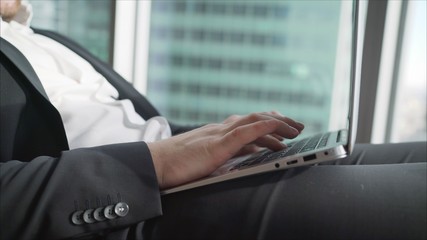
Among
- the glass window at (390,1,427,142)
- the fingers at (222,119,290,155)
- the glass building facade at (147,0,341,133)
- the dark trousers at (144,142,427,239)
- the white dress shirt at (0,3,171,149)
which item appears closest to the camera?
the dark trousers at (144,142,427,239)

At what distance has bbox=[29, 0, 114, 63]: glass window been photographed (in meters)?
1.67

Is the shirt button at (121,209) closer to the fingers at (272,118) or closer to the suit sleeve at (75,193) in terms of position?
the suit sleeve at (75,193)

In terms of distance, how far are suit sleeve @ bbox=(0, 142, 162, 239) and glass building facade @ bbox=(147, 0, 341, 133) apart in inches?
49.7

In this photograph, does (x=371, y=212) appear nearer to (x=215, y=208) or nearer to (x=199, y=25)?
(x=215, y=208)

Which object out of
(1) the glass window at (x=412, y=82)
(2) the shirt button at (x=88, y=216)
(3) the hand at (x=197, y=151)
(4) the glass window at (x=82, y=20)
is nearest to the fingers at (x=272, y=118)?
(3) the hand at (x=197, y=151)

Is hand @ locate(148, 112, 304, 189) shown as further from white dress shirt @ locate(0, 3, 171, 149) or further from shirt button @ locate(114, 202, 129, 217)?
white dress shirt @ locate(0, 3, 171, 149)

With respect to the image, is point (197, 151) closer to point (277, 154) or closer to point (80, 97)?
point (277, 154)

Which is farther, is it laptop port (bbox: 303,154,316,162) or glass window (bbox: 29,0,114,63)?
glass window (bbox: 29,0,114,63)

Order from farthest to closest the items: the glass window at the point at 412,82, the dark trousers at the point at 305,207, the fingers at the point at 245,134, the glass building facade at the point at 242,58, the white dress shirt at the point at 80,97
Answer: the glass building facade at the point at 242,58
the glass window at the point at 412,82
the white dress shirt at the point at 80,97
the fingers at the point at 245,134
the dark trousers at the point at 305,207

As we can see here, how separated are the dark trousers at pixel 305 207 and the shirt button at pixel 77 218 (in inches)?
2.9

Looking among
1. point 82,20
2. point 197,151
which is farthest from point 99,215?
point 82,20

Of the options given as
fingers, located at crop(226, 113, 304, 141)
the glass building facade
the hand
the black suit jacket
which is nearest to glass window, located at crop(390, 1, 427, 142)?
the glass building facade

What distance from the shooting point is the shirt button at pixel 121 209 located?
0.46 m

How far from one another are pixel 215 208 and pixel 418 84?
121 cm
